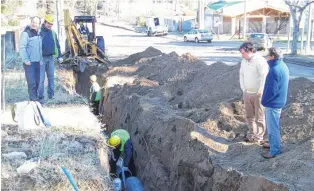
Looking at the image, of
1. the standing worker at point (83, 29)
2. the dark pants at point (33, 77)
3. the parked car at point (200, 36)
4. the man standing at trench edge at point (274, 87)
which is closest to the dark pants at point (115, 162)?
the dark pants at point (33, 77)

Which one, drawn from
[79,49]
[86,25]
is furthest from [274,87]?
[86,25]

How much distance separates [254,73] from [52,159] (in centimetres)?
339

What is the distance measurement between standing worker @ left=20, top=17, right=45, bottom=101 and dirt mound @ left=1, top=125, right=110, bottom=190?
178 centimetres

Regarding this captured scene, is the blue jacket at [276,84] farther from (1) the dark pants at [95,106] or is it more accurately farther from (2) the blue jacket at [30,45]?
(1) the dark pants at [95,106]

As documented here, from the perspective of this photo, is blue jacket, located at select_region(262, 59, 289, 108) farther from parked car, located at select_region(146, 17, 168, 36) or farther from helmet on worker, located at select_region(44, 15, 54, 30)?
parked car, located at select_region(146, 17, 168, 36)

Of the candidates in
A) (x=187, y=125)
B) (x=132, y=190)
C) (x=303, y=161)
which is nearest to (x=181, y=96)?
(x=187, y=125)

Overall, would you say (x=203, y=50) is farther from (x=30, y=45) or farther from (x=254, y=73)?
(x=254, y=73)

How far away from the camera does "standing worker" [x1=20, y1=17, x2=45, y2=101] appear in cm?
884

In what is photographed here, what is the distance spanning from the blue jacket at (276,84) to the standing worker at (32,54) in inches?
186

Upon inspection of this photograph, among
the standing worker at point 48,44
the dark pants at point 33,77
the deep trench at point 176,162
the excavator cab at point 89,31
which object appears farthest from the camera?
the excavator cab at point 89,31

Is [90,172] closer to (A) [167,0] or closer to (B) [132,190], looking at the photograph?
(B) [132,190]

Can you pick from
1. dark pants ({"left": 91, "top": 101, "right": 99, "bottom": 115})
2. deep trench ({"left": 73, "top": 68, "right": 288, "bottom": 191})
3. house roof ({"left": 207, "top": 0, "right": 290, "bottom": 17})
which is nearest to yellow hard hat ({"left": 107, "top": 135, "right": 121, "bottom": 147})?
deep trench ({"left": 73, "top": 68, "right": 288, "bottom": 191})

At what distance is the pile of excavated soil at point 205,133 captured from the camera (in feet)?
21.1

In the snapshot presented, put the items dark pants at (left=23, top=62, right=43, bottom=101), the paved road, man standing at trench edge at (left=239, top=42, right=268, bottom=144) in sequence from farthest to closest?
the paved road < dark pants at (left=23, top=62, right=43, bottom=101) < man standing at trench edge at (left=239, top=42, right=268, bottom=144)
